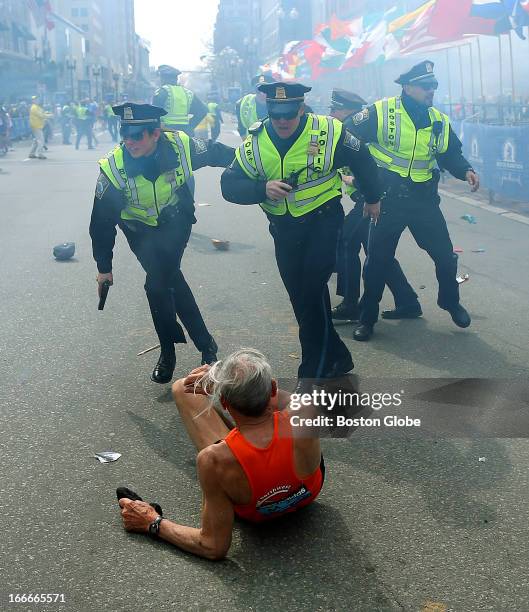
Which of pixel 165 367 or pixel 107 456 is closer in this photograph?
pixel 107 456

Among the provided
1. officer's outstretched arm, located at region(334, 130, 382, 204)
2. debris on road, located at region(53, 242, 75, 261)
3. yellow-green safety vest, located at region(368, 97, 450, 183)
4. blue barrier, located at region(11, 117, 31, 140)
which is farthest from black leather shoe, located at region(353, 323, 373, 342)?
blue barrier, located at region(11, 117, 31, 140)

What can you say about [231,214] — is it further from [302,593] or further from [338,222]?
[302,593]

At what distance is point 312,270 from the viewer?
17.1 feet

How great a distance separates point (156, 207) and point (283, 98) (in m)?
1.05

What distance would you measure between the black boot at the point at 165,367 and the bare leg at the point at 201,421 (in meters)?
1.51

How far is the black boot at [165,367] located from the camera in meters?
5.68

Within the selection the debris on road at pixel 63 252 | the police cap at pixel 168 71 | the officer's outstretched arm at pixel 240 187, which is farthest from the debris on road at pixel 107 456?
the police cap at pixel 168 71

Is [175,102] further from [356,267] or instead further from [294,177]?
[294,177]

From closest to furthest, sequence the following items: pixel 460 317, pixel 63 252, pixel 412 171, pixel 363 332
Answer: pixel 412 171 → pixel 363 332 → pixel 460 317 → pixel 63 252

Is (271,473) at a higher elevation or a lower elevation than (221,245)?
lower

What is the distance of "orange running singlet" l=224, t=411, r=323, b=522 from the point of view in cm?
343

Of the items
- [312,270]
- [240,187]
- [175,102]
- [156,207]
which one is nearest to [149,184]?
[156,207]

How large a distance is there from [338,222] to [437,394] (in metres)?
1.20

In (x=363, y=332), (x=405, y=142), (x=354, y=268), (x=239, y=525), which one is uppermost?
(x=405, y=142)
